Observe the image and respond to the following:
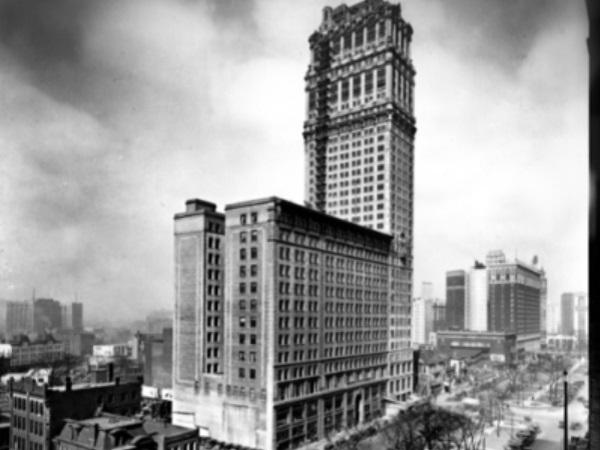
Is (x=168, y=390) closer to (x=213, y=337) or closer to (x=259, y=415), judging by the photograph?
(x=213, y=337)

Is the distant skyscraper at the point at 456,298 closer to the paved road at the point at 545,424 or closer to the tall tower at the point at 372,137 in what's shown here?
the paved road at the point at 545,424

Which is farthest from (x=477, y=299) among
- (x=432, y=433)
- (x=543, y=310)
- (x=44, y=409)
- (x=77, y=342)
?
(x=44, y=409)

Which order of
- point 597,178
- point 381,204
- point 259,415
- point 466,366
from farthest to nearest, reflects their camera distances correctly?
1. point 466,366
2. point 381,204
3. point 259,415
4. point 597,178

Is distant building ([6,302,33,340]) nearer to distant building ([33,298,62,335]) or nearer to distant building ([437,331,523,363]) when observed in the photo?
distant building ([33,298,62,335])

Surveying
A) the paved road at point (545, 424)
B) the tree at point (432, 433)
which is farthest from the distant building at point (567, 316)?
the tree at point (432, 433)

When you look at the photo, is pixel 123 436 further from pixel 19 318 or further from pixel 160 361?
pixel 19 318

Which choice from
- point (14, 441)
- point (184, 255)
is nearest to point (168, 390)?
point (184, 255)

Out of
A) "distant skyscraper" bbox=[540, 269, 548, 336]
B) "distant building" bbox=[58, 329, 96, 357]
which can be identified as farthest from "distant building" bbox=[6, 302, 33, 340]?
"distant skyscraper" bbox=[540, 269, 548, 336]
